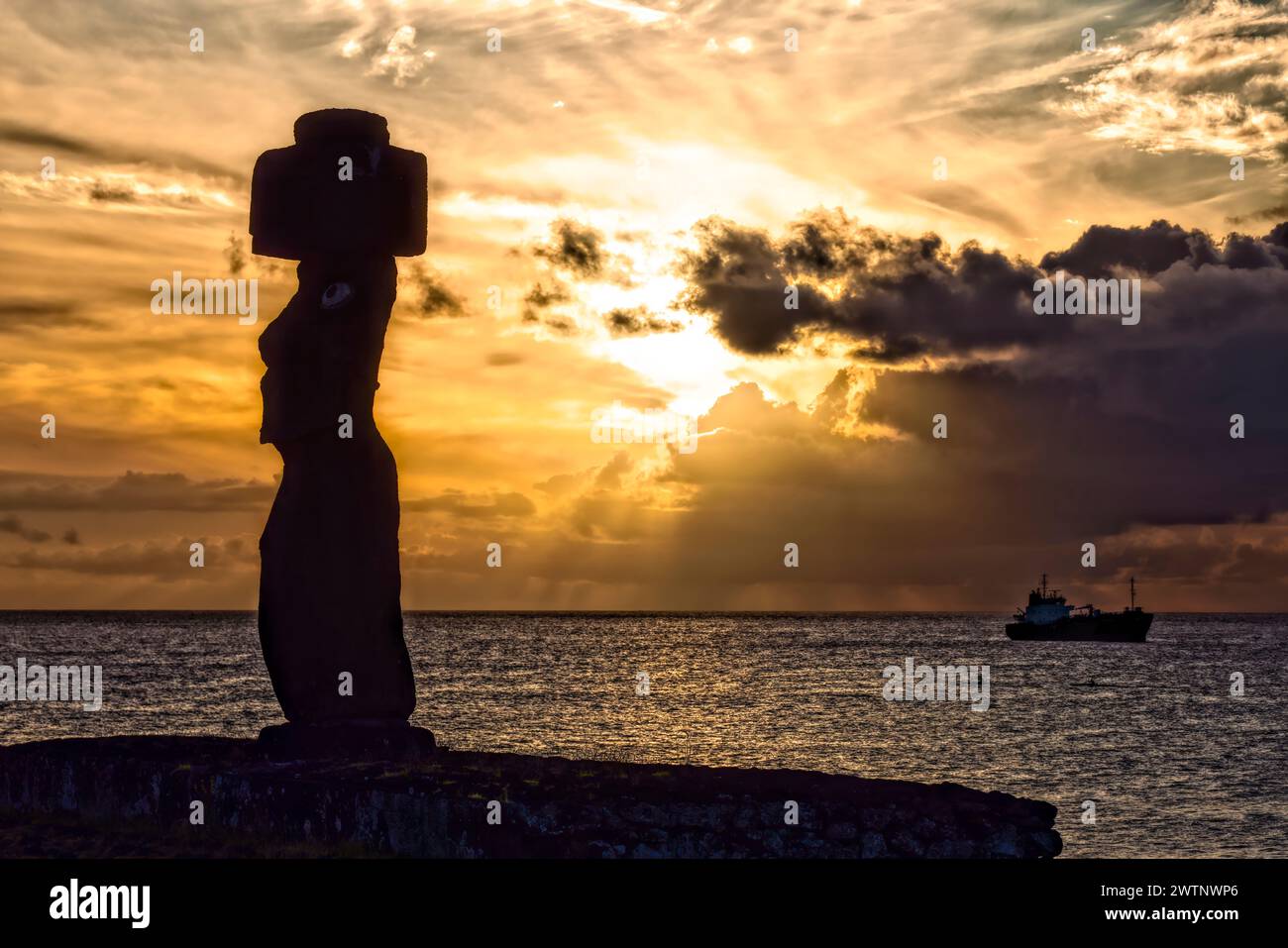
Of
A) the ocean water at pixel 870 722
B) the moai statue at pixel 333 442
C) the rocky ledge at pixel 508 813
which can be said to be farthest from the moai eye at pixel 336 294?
the ocean water at pixel 870 722

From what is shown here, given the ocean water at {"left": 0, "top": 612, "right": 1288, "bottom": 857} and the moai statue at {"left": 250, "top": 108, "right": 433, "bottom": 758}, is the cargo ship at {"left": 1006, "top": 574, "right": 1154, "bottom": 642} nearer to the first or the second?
the ocean water at {"left": 0, "top": 612, "right": 1288, "bottom": 857}

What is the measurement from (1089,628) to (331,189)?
14363 centimetres

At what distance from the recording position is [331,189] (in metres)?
21.0

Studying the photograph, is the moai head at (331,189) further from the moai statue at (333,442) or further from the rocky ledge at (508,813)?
the rocky ledge at (508,813)

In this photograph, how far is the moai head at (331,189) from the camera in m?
21.0

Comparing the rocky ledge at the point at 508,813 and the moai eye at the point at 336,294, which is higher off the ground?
the moai eye at the point at 336,294

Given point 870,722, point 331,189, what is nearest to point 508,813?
point 331,189

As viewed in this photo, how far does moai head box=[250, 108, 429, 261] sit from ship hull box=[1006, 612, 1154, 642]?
13790 centimetres

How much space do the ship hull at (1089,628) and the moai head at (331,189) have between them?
137903 millimetres

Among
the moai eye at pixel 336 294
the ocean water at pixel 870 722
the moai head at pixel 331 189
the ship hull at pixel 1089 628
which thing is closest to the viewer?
the moai head at pixel 331 189

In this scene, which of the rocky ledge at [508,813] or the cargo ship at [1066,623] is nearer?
the rocky ledge at [508,813]

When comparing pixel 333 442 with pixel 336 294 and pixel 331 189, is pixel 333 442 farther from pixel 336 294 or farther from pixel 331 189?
pixel 331 189

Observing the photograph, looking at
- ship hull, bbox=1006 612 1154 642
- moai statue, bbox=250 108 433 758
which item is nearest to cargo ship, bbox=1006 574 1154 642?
ship hull, bbox=1006 612 1154 642
